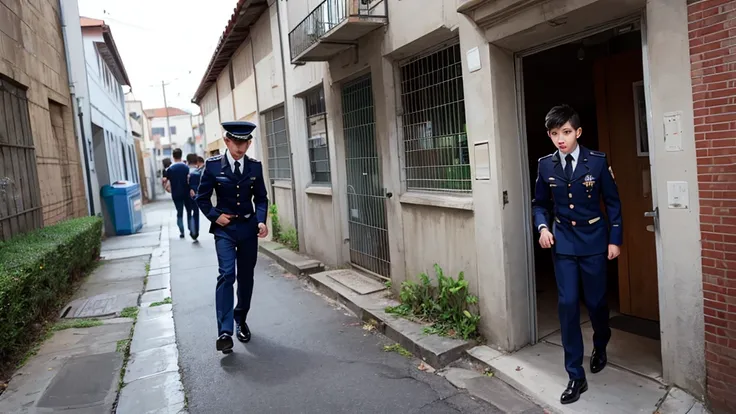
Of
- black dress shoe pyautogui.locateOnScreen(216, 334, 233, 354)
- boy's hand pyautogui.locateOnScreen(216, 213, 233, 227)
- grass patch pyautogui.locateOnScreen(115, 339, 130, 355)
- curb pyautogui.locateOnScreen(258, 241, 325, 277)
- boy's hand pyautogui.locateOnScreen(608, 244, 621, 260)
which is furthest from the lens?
curb pyautogui.locateOnScreen(258, 241, 325, 277)

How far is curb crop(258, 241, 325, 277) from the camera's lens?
804cm

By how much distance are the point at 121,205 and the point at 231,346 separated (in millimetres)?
10037

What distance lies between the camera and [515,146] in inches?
174

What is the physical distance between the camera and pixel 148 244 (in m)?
12.0

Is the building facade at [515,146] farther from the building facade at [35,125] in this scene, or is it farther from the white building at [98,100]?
the white building at [98,100]

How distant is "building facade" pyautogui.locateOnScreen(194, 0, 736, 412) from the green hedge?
3536 mm

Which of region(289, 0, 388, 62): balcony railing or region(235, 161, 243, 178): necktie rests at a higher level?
region(289, 0, 388, 62): balcony railing

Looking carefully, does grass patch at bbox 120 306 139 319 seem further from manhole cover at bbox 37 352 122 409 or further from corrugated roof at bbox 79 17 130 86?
corrugated roof at bbox 79 17 130 86

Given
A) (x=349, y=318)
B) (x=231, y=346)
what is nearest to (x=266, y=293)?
(x=349, y=318)

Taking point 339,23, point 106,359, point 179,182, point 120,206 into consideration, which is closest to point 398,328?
point 106,359

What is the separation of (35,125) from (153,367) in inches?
A: 218

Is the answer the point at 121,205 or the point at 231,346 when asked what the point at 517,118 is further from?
the point at 121,205

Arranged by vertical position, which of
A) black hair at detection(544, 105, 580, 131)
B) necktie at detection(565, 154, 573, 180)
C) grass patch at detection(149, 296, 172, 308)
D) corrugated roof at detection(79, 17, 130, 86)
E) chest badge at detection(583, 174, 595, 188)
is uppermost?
corrugated roof at detection(79, 17, 130, 86)

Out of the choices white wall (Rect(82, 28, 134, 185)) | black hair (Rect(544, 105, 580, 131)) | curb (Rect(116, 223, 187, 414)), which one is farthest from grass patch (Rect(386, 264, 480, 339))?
white wall (Rect(82, 28, 134, 185))
